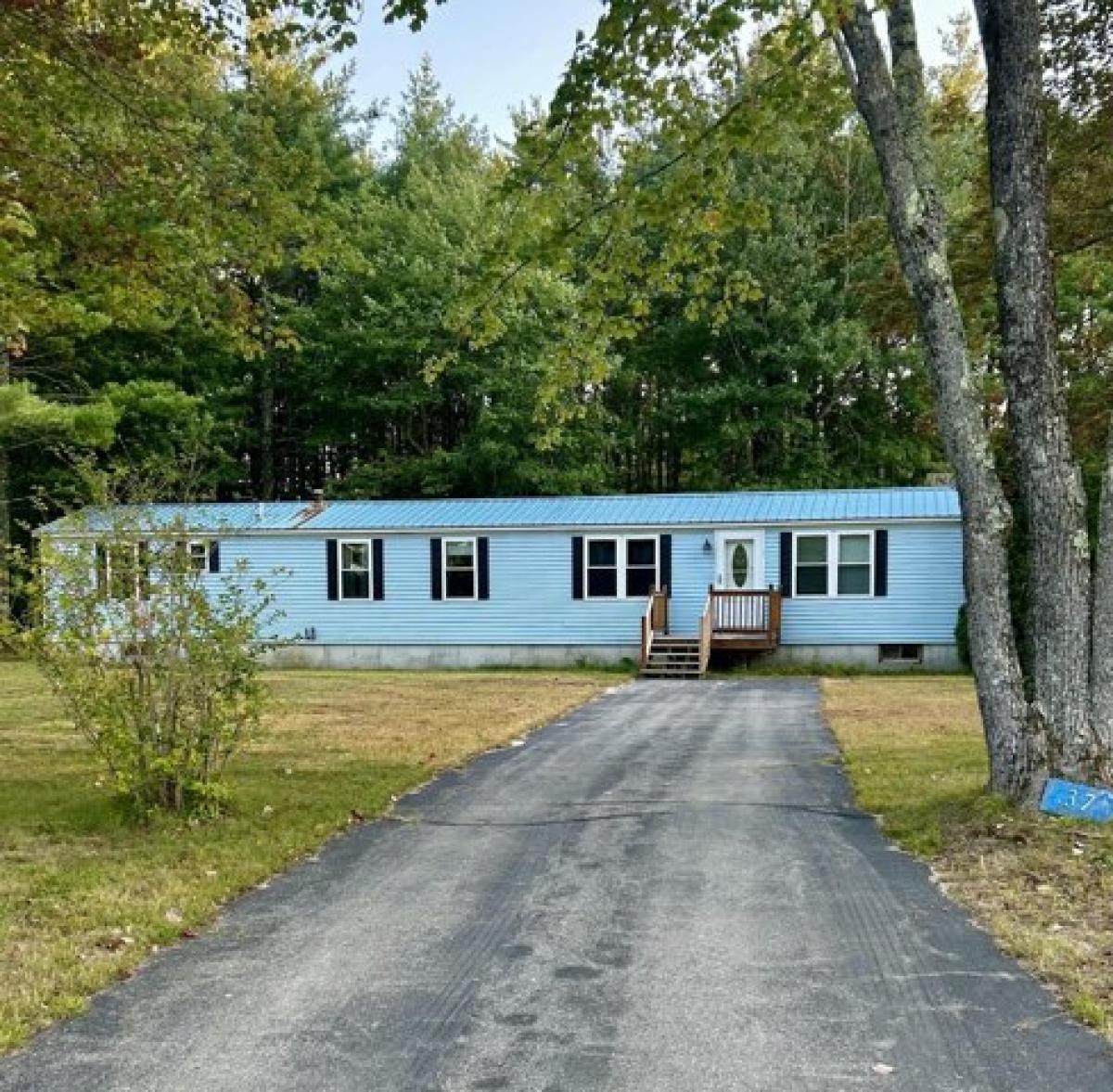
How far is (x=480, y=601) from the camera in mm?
18641

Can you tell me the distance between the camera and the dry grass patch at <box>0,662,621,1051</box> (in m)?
3.74

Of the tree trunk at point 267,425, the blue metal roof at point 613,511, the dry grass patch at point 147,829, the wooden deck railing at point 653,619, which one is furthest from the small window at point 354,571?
the tree trunk at point 267,425

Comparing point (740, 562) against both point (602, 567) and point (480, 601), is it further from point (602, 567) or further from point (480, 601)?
point (480, 601)

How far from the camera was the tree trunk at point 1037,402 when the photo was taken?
5344 mm

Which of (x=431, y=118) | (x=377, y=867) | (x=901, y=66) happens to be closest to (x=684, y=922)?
(x=377, y=867)

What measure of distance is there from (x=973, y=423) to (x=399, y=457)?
72.6 ft

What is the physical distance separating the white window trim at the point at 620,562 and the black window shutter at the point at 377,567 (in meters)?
3.86

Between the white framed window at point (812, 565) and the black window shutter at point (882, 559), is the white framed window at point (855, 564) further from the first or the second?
the white framed window at point (812, 565)

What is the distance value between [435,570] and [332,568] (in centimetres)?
202

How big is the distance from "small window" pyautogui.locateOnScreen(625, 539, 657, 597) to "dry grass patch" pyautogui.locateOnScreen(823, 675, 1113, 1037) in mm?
9230

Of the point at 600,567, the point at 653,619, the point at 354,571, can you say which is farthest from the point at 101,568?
the point at 354,571

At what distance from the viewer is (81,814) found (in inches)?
235

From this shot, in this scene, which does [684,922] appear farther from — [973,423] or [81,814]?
[81,814]

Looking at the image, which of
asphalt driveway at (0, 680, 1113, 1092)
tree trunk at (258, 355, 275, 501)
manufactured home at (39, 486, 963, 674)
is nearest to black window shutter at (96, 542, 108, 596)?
asphalt driveway at (0, 680, 1113, 1092)
